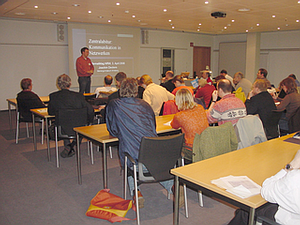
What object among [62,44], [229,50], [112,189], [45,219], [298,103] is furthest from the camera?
[229,50]

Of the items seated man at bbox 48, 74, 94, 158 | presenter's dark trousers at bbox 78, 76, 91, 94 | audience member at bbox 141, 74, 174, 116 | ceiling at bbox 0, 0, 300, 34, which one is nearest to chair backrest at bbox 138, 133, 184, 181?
seated man at bbox 48, 74, 94, 158

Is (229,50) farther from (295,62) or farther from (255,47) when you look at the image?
(295,62)

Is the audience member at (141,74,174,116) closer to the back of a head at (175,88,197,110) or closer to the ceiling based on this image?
the back of a head at (175,88,197,110)

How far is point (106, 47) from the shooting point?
11000 millimetres

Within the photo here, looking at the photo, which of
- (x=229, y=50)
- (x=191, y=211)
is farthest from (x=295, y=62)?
(x=191, y=211)

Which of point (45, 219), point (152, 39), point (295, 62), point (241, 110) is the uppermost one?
point (152, 39)

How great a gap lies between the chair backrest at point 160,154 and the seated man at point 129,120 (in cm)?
23

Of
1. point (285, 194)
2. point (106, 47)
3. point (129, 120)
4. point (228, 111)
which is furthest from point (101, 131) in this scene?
point (106, 47)

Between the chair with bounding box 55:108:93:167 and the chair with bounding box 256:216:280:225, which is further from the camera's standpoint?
the chair with bounding box 55:108:93:167

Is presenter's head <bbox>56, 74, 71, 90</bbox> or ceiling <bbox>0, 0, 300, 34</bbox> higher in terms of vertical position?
ceiling <bbox>0, 0, 300, 34</bbox>

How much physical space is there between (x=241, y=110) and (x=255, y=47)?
11.1 meters

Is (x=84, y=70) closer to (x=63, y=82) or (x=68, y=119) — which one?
(x=63, y=82)

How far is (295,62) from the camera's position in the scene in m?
13.1

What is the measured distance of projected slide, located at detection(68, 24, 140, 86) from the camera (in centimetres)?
1016
